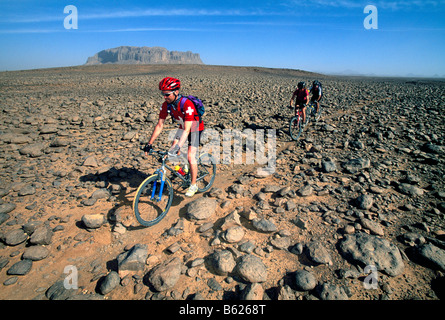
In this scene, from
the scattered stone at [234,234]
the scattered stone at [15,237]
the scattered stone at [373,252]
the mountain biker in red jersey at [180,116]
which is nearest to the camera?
the scattered stone at [373,252]

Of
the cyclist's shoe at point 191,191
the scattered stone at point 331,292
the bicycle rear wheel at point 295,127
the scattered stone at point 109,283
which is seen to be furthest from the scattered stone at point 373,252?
the bicycle rear wheel at point 295,127

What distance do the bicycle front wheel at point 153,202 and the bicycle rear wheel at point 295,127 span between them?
5.83 meters

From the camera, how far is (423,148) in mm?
6789

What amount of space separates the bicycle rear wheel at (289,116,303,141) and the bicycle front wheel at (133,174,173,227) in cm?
583

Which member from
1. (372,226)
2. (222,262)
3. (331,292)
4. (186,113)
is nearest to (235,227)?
(222,262)

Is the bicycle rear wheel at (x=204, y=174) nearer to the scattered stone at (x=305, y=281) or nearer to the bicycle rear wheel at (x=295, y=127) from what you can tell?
the scattered stone at (x=305, y=281)

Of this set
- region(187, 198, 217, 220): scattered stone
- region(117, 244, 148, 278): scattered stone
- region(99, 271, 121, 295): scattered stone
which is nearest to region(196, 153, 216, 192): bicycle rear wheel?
region(187, 198, 217, 220): scattered stone

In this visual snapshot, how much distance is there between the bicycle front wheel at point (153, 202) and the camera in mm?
4027

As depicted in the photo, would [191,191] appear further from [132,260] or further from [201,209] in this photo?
[132,260]

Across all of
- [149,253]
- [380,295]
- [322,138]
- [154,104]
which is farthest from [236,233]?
[154,104]

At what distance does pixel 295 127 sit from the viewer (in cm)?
891

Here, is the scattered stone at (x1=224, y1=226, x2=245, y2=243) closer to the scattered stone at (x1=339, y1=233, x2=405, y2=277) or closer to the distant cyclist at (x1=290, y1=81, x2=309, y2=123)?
the scattered stone at (x1=339, y1=233, x2=405, y2=277)

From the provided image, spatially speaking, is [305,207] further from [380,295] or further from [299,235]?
[380,295]
